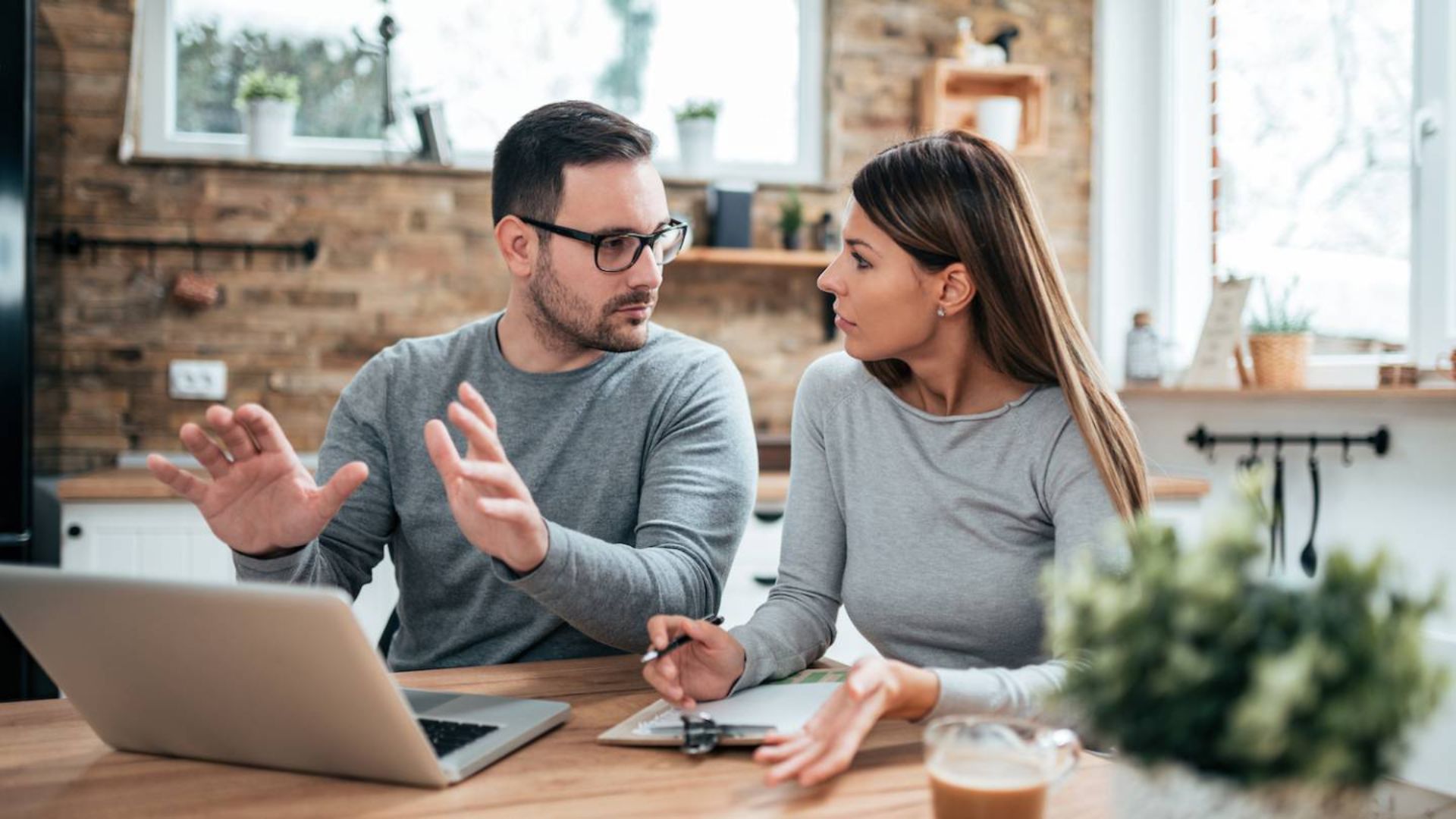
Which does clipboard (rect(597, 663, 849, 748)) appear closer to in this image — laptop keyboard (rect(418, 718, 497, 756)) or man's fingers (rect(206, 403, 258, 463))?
laptop keyboard (rect(418, 718, 497, 756))

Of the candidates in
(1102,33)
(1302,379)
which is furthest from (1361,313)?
(1102,33)

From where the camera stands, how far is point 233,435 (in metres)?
1.13

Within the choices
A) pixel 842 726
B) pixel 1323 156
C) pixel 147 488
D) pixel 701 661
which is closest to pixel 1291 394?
pixel 1323 156

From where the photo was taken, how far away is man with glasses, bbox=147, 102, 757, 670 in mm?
1503

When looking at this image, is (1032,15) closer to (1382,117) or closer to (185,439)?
(1382,117)

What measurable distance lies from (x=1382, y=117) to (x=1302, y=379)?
64 centimetres

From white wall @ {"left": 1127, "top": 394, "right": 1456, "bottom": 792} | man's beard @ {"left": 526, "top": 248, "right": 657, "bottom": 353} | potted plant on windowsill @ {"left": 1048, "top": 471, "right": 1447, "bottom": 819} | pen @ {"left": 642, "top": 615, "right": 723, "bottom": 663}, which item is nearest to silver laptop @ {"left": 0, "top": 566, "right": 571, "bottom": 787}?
pen @ {"left": 642, "top": 615, "right": 723, "bottom": 663}

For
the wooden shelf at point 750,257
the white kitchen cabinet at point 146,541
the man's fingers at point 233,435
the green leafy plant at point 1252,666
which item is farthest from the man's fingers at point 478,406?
the wooden shelf at point 750,257

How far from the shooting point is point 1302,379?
2.89 meters

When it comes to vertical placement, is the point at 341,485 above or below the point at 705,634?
above

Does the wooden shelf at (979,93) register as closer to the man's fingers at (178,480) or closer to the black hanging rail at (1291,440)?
the black hanging rail at (1291,440)

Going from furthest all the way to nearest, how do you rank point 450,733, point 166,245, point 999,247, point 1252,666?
point 166,245 → point 999,247 → point 450,733 → point 1252,666

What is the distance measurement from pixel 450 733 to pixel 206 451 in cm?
38

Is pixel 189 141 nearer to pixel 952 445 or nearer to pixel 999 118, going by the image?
pixel 999 118
